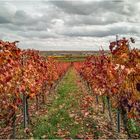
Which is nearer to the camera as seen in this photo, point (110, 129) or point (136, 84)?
point (136, 84)

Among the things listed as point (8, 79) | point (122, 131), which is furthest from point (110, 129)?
point (8, 79)

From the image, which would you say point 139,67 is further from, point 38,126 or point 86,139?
point 38,126

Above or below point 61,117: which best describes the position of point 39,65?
above

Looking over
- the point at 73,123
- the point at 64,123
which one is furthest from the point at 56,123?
the point at 73,123

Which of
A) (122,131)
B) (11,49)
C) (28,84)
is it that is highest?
(11,49)

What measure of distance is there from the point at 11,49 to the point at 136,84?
11.5 feet

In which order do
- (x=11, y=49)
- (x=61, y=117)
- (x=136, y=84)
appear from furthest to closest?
(x=61, y=117), (x=11, y=49), (x=136, y=84)

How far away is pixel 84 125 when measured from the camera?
1143 cm

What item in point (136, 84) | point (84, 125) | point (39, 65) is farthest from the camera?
point (39, 65)

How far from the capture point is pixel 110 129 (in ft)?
36.6

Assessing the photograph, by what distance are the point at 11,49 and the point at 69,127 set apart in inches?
130

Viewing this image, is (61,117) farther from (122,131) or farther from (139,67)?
(139,67)

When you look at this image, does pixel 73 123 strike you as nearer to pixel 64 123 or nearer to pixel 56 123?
pixel 64 123

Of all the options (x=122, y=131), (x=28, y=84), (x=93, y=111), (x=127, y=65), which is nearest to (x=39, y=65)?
(x=93, y=111)
